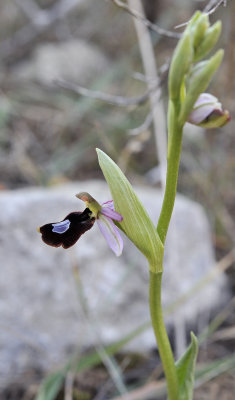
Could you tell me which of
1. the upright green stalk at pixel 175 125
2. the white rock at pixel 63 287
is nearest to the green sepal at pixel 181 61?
the upright green stalk at pixel 175 125

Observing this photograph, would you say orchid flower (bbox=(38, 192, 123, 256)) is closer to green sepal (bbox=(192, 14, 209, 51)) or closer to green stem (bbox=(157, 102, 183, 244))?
green stem (bbox=(157, 102, 183, 244))

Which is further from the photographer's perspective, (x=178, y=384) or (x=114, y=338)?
(x=114, y=338)

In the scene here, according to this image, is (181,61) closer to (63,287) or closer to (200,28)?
(200,28)

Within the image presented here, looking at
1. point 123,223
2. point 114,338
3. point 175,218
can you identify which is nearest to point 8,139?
point 175,218

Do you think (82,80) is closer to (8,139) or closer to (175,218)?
(8,139)

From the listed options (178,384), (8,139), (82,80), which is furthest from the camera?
(82,80)

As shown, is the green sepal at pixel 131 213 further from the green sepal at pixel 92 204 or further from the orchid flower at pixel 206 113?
the orchid flower at pixel 206 113
